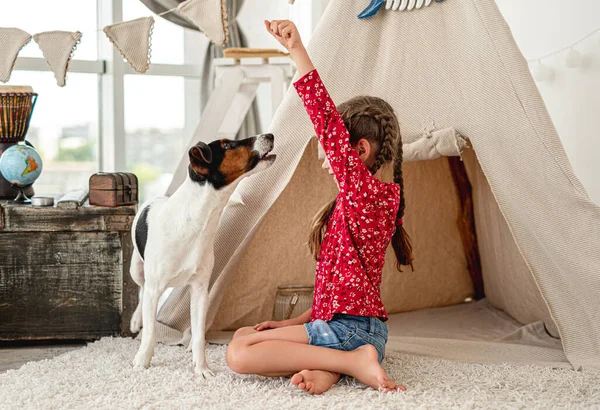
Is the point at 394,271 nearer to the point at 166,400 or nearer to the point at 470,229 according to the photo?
the point at 470,229

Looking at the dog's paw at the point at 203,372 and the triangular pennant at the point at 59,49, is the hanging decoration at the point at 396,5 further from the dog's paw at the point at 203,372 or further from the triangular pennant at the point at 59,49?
the dog's paw at the point at 203,372

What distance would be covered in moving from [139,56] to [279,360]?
1160mm

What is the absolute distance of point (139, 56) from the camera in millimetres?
2291


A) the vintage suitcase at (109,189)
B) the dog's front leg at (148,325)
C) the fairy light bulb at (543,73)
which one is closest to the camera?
the dog's front leg at (148,325)

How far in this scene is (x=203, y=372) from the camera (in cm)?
189

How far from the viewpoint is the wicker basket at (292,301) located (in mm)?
2422

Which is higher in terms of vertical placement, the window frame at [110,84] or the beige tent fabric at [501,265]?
the window frame at [110,84]

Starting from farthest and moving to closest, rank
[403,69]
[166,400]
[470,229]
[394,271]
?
[470,229], [394,271], [403,69], [166,400]

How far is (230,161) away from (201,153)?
0.30ft

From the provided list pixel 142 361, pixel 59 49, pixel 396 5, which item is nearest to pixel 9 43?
pixel 59 49

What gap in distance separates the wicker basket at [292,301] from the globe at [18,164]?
100 cm

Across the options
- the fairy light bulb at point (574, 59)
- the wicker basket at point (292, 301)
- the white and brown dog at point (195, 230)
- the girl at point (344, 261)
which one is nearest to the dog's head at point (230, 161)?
the white and brown dog at point (195, 230)

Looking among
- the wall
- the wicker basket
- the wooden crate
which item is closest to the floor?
the wooden crate

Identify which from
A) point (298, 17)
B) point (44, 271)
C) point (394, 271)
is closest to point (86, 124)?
point (298, 17)
